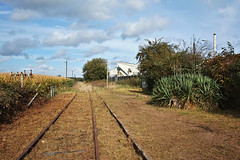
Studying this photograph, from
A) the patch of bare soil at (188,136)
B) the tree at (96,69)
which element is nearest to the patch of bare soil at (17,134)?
the patch of bare soil at (188,136)

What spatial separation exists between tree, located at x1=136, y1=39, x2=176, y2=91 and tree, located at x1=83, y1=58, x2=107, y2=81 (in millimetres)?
48273

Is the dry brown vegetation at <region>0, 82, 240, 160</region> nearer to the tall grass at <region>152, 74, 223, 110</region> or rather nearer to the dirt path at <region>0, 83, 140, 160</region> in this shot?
the dirt path at <region>0, 83, 140, 160</region>

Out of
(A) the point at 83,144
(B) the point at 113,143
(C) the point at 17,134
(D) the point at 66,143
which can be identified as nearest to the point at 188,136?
(B) the point at 113,143

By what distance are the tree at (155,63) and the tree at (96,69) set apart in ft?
158

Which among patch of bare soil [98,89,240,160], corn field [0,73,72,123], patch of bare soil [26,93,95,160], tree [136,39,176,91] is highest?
tree [136,39,176,91]

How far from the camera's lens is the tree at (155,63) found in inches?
837

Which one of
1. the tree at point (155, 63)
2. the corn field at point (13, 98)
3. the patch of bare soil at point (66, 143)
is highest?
the tree at point (155, 63)

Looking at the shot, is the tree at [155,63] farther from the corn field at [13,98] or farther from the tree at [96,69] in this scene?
the tree at [96,69]

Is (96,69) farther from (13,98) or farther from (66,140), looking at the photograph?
(66,140)

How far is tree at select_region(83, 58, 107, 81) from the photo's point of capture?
8331 cm

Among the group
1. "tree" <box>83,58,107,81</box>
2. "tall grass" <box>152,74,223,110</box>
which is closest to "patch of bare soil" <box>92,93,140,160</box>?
"tall grass" <box>152,74,223,110</box>

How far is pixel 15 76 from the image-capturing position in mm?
18641

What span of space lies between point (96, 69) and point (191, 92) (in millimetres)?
71296

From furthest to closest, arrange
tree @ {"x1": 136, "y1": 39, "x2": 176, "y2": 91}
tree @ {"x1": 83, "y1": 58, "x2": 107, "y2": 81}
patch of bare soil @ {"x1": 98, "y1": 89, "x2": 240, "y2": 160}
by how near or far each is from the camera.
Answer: tree @ {"x1": 83, "y1": 58, "x2": 107, "y2": 81} < tree @ {"x1": 136, "y1": 39, "x2": 176, "y2": 91} < patch of bare soil @ {"x1": 98, "y1": 89, "x2": 240, "y2": 160}
